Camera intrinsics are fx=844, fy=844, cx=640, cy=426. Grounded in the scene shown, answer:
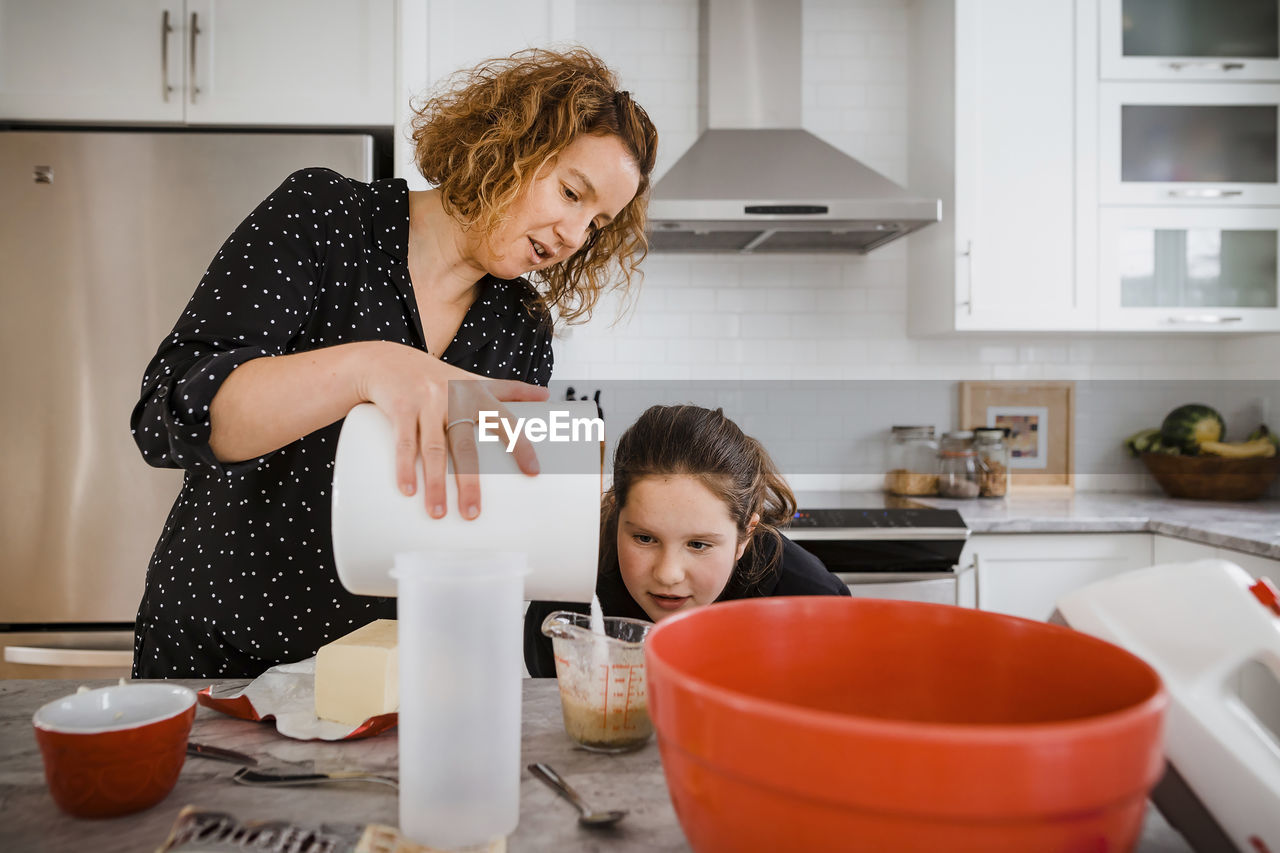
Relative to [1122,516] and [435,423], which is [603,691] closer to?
[435,423]

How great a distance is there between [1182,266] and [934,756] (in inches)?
105

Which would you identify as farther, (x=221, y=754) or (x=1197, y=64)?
(x=1197, y=64)

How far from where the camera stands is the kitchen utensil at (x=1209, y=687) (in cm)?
48

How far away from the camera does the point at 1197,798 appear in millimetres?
513

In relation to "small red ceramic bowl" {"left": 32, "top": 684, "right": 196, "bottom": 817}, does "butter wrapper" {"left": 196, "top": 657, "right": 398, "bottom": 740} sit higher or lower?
lower

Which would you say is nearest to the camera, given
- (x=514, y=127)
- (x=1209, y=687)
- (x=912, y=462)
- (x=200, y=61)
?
(x=1209, y=687)

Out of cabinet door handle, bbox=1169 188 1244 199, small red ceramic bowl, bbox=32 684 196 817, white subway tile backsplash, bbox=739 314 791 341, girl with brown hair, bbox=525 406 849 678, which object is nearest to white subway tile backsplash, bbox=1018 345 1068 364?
cabinet door handle, bbox=1169 188 1244 199

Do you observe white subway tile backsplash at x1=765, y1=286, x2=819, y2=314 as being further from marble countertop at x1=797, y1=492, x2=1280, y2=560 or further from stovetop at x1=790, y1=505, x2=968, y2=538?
stovetop at x1=790, y1=505, x2=968, y2=538

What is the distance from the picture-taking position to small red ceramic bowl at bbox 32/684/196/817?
0.56 meters

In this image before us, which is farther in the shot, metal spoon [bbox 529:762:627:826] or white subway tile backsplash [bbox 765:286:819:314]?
white subway tile backsplash [bbox 765:286:819:314]

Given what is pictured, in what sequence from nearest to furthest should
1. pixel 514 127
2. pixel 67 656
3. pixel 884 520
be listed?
1. pixel 514 127
2. pixel 67 656
3. pixel 884 520

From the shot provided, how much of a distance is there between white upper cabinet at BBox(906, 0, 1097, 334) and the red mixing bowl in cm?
214

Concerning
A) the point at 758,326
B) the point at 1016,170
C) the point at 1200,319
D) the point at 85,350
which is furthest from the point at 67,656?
the point at 1200,319

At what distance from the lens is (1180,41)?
2.48 metres
